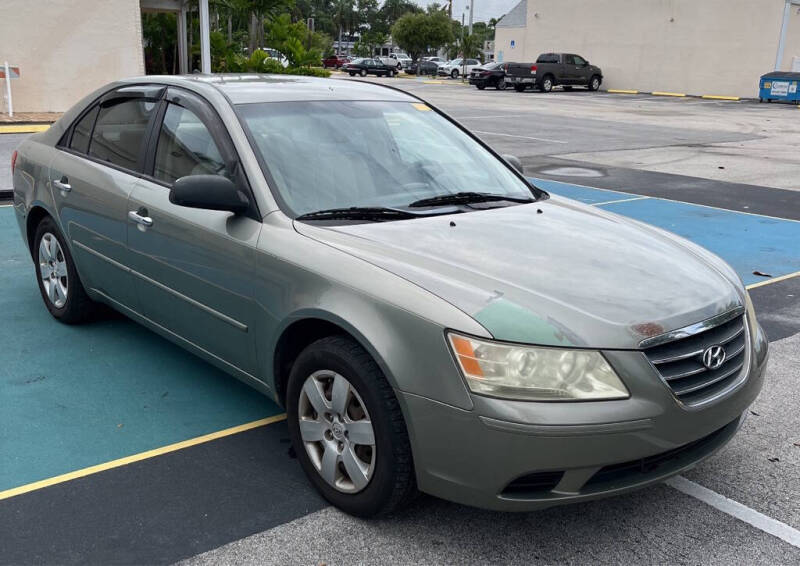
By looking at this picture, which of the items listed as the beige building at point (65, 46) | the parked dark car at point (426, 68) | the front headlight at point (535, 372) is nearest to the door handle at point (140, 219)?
the front headlight at point (535, 372)

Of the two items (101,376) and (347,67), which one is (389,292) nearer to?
(101,376)

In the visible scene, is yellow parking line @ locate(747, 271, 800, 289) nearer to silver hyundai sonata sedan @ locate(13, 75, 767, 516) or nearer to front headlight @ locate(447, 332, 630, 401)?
silver hyundai sonata sedan @ locate(13, 75, 767, 516)

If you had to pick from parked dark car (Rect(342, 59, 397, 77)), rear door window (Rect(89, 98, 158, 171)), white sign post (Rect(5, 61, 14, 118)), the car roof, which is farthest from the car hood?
parked dark car (Rect(342, 59, 397, 77))

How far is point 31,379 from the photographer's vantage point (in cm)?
449

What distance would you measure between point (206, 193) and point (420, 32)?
222 ft

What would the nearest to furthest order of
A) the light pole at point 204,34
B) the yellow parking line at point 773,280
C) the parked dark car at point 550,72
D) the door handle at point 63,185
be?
the door handle at point 63,185, the yellow parking line at point 773,280, the light pole at point 204,34, the parked dark car at point 550,72

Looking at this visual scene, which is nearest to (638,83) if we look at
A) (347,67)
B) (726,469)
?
(347,67)

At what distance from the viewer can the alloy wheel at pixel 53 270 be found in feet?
17.0

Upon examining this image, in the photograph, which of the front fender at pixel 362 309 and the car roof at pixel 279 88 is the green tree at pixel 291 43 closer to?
Answer: the car roof at pixel 279 88

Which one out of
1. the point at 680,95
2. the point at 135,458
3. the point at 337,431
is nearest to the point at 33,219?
the point at 135,458

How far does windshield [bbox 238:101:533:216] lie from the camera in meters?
3.70

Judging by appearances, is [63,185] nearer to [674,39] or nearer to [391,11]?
[674,39]

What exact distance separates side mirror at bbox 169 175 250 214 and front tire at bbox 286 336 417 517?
2.50ft

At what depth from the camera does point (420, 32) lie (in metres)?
67.9
